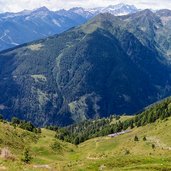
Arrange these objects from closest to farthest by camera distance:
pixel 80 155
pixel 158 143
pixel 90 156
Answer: pixel 90 156
pixel 158 143
pixel 80 155

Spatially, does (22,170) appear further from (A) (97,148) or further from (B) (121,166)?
(A) (97,148)

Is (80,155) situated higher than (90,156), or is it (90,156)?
(90,156)

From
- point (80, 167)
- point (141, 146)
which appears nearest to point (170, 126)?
point (141, 146)

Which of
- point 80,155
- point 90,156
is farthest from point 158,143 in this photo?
point 90,156

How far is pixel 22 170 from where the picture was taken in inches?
1934

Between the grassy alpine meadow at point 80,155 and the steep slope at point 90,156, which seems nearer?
the grassy alpine meadow at point 80,155

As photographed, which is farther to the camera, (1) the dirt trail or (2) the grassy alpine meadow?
(1) the dirt trail

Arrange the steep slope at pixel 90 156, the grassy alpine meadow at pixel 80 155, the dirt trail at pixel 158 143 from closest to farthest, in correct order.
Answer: the grassy alpine meadow at pixel 80 155 → the steep slope at pixel 90 156 → the dirt trail at pixel 158 143

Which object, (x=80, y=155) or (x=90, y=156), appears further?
(x=80, y=155)

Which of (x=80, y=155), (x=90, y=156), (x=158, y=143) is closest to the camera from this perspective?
(x=90, y=156)

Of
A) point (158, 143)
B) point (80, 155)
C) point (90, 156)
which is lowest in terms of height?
point (80, 155)

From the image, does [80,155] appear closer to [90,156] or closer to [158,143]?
[158,143]

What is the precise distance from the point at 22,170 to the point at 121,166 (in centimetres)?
1757

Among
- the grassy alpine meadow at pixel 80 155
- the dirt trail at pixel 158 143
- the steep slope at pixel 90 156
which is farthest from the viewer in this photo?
the dirt trail at pixel 158 143
